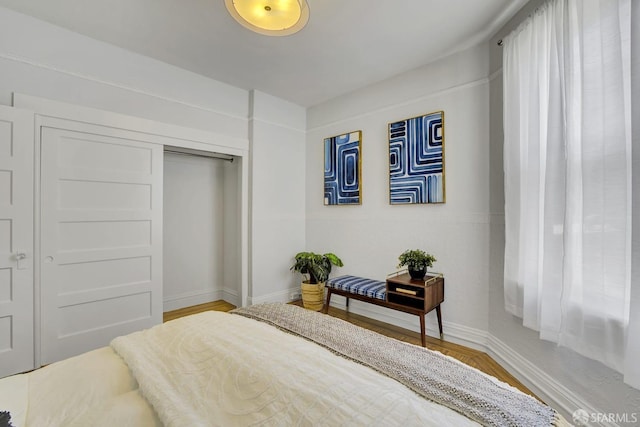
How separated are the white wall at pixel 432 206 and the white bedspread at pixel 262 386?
6.70 ft

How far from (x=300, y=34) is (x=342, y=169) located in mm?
1696

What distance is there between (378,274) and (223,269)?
2329mm

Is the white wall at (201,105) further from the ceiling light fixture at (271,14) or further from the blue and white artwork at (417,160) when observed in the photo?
the ceiling light fixture at (271,14)

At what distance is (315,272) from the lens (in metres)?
3.71

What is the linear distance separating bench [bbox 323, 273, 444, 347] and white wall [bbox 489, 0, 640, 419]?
0.47 meters

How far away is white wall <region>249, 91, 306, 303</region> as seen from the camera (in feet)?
12.1

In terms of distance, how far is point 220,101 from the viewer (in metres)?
3.45

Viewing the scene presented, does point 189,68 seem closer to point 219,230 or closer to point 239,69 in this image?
point 239,69

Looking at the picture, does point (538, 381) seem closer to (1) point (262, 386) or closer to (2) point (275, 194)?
(1) point (262, 386)

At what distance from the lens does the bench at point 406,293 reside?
254 cm

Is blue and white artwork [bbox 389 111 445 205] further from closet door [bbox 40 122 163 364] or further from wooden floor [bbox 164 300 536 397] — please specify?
closet door [bbox 40 122 163 364]

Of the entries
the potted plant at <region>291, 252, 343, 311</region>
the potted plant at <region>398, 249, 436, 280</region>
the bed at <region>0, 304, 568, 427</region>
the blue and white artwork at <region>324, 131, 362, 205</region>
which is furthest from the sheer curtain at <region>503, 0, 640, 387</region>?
the potted plant at <region>291, 252, 343, 311</region>

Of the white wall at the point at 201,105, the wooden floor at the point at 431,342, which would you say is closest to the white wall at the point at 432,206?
the wooden floor at the point at 431,342

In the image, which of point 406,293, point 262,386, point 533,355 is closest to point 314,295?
point 406,293
